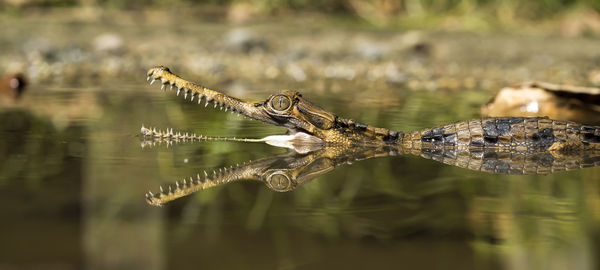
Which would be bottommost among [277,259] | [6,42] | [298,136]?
[277,259]

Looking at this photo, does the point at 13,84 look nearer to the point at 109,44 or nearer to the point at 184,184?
the point at 109,44

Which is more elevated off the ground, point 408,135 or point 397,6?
point 397,6

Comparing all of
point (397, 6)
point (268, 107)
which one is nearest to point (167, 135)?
point (268, 107)

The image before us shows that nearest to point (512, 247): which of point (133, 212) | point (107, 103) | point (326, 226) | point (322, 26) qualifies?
point (326, 226)

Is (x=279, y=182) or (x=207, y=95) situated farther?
(x=207, y=95)

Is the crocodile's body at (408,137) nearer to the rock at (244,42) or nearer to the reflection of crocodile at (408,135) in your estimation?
the reflection of crocodile at (408,135)

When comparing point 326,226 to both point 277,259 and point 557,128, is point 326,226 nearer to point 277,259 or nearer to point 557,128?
point 277,259
